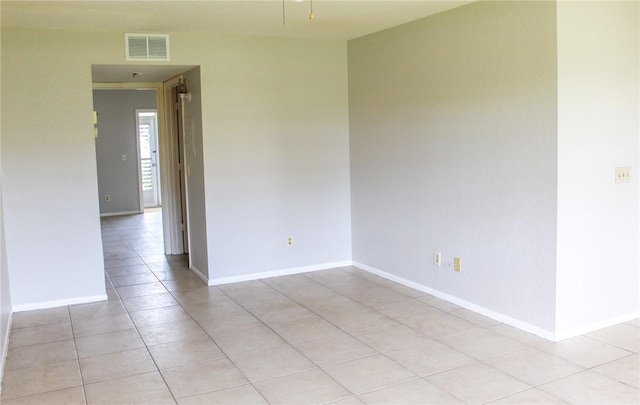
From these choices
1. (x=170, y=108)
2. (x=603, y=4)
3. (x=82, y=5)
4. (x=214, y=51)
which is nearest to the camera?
(x=603, y=4)

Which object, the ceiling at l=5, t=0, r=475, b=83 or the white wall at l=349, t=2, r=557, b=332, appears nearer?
the white wall at l=349, t=2, r=557, b=332

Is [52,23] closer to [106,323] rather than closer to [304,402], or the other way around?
[106,323]

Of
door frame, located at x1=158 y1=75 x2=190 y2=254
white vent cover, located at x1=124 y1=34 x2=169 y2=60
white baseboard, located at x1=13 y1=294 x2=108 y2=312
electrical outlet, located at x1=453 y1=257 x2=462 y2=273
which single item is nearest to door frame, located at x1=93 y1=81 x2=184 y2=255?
door frame, located at x1=158 y1=75 x2=190 y2=254

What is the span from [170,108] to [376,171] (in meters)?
2.51

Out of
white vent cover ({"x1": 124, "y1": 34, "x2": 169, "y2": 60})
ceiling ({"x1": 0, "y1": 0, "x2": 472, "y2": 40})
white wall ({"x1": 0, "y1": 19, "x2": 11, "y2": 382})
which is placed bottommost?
white wall ({"x1": 0, "y1": 19, "x2": 11, "y2": 382})

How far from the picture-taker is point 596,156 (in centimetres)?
363

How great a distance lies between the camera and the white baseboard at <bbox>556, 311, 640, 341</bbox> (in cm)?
364

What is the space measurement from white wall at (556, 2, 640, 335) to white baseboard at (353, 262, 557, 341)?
5.5 inches

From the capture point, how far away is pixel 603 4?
3.54 m

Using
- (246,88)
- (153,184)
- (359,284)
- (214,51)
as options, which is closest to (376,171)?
(359,284)

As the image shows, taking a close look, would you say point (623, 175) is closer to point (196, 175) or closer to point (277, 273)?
point (277, 273)

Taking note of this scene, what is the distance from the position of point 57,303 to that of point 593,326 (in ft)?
13.2

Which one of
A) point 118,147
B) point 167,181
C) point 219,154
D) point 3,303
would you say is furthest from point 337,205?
point 118,147

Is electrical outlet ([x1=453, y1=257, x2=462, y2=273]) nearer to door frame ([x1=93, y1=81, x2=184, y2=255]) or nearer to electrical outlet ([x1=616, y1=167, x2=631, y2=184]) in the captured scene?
electrical outlet ([x1=616, y1=167, x2=631, y2=184])
